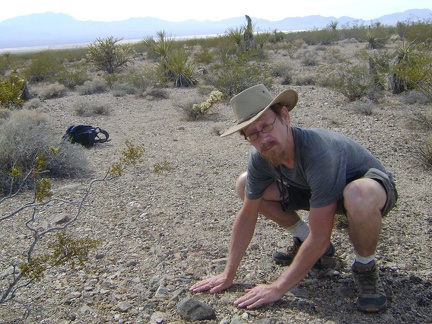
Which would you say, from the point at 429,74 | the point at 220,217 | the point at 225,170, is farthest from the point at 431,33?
the point at 220,217

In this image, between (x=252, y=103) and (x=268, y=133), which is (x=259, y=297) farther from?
(x=252, y=103)

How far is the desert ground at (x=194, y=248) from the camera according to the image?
282cm

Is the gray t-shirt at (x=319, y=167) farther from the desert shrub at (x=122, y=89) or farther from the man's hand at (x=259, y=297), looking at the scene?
the desert shrub at (x=122, y=89)

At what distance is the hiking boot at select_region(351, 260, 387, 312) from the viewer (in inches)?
105

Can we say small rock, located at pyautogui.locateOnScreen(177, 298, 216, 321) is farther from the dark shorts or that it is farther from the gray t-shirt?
the dark shorts

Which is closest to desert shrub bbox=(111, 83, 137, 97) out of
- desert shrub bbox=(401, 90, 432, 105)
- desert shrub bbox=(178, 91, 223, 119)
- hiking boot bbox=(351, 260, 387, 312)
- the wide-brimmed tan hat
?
desert shrub bbox=(178, 91, 223, 119)

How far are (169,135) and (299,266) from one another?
5849mm

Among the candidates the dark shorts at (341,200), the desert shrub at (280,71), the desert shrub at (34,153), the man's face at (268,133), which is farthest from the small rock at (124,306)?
the desert shrub at (280,71)

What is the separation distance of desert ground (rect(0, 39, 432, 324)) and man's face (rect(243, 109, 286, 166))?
2.96 feet

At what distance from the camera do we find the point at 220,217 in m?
4.36

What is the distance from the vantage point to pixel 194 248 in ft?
12.2

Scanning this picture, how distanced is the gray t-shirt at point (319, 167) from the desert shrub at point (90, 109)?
8.17 meters

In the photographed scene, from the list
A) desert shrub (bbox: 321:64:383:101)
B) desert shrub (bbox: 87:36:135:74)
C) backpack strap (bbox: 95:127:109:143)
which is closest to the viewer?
backpack strap (bbox: 95:127:109:143)

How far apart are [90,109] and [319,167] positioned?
872 centimetres
